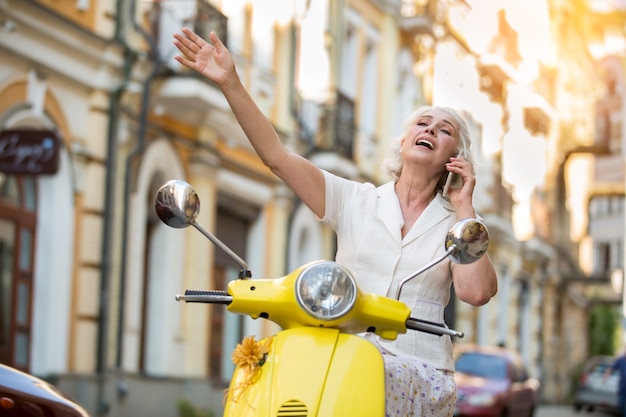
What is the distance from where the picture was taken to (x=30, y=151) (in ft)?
42.7

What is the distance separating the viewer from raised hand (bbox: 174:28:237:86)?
4438 mm

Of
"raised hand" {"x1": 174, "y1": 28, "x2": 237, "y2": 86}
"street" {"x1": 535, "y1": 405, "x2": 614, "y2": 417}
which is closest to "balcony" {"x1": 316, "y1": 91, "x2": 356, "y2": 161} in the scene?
"street" {"x1": 535, "y1": 405, "x2": 614, "y2": 417}

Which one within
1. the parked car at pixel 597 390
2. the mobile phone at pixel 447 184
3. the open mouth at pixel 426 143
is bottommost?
the mobile phone at pixel 447 184

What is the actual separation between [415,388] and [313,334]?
445mm

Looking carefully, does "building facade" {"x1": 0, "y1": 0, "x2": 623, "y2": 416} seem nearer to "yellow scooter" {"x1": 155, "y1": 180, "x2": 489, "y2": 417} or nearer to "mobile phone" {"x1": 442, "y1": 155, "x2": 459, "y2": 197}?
"mobile phone" {"x1": 442, "y1": 155, "x2": 459, "y2": 197}

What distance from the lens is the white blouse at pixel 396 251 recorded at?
177 inches

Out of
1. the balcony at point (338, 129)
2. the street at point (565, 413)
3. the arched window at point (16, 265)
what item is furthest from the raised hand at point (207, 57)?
the street at point (565, 413)

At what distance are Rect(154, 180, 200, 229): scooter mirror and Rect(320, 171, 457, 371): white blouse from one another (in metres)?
0.74

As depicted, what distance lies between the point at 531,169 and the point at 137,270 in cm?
3131

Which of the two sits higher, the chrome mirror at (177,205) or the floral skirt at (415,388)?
the chrome mirror at (177,205)

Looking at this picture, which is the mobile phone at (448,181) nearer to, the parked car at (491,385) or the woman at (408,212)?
the woman at (408,212)

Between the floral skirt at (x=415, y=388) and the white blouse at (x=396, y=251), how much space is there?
3.5 inches

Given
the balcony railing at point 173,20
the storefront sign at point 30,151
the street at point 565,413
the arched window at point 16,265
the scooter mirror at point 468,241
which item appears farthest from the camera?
the street at point 565,413

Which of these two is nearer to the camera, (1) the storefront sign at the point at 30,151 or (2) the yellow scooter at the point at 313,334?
(2) the yellow scooter at the point at 313,334
